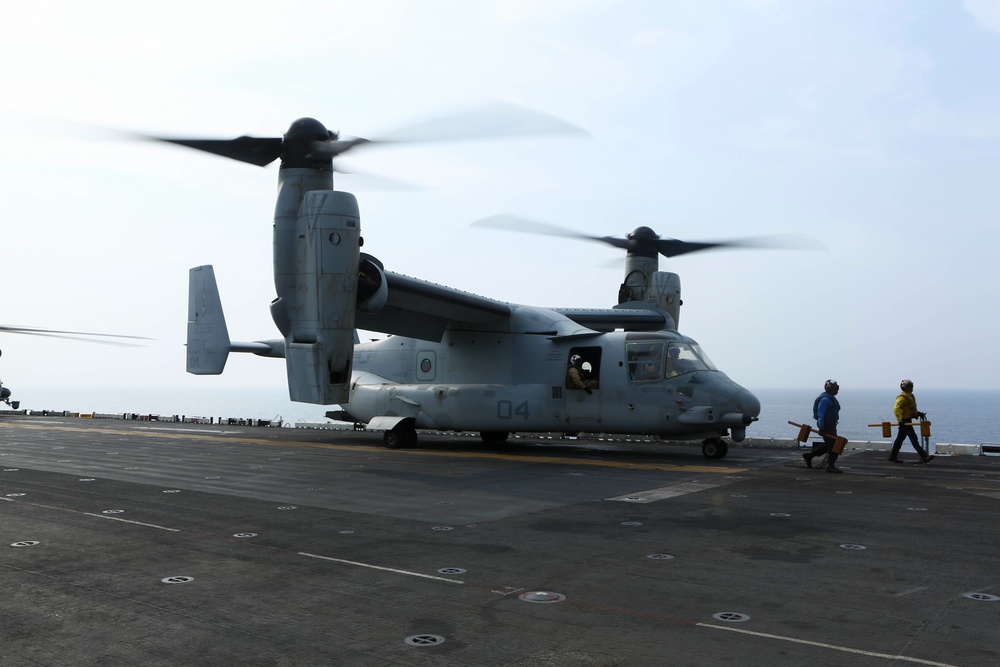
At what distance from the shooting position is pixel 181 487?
12.9 m

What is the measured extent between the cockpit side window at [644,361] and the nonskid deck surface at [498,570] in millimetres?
5125

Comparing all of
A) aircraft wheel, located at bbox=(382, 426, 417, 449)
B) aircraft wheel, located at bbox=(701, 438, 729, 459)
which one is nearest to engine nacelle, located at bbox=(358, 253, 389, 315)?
aircraft wheel, located at bbox=(382, 426, 417, 449)

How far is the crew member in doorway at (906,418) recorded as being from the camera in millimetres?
17938

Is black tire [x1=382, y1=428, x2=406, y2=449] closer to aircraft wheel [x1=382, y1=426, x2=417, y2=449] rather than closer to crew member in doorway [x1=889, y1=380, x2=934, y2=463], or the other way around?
aircraft wheel [x1=382, y1=426, x2=417, y2=449]

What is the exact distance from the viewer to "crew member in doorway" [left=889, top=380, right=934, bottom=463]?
17938 millimetres

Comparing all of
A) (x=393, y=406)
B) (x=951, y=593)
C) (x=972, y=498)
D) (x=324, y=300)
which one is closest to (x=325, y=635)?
(x=951, y=593)

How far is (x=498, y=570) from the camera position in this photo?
278 inches

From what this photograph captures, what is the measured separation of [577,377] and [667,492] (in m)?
8.16

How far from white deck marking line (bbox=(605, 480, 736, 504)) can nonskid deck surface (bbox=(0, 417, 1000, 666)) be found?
96mm

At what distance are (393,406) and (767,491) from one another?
1340 centimetres

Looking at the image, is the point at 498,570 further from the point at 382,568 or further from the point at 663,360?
the point at 663,360

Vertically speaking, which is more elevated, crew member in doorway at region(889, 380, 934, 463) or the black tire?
crew member in doorway at region(889, 380, 934, 463)

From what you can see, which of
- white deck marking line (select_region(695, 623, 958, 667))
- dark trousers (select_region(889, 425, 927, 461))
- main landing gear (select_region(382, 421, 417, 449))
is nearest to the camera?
white deck marking line (select_region(695, 623, 958, 667))

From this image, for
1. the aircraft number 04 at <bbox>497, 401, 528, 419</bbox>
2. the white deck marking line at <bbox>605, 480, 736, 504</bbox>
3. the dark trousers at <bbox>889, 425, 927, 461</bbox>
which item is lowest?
the white deck marking line at <bbox>605, 480, 736, 504</bbox>
